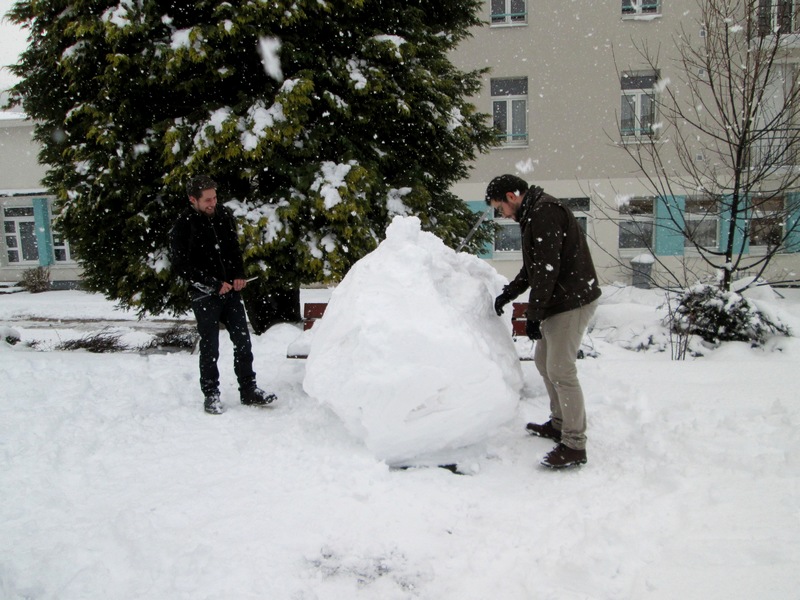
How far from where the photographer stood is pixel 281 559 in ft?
7.69

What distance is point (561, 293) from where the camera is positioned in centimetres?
327

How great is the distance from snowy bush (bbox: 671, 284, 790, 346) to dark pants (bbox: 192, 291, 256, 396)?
4.93 metres

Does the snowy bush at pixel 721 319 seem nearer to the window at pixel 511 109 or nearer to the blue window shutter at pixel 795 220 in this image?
the blue window shutter at pixel 795 220

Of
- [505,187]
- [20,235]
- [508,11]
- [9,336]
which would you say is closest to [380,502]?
[505,187]

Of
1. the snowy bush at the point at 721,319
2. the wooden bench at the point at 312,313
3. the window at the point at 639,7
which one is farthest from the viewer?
the window at the point at 639,7

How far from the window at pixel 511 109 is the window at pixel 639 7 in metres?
3.25

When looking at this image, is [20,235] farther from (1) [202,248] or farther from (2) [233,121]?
(1) [202,248]

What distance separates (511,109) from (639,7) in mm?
4084

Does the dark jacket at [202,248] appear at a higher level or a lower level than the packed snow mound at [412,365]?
higher

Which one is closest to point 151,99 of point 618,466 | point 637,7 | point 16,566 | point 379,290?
point 379,290

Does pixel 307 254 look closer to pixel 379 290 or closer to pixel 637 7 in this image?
pixel 379 290

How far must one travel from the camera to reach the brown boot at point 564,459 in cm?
322

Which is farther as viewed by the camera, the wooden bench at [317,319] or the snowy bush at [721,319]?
A: the snowy bush at [721,319]

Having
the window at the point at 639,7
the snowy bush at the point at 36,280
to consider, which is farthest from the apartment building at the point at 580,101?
the snowy bush at the point at 36,280
